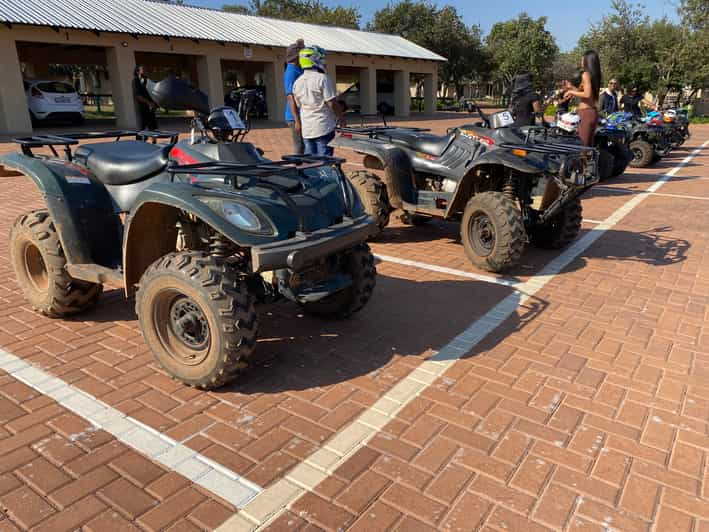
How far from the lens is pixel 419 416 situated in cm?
313

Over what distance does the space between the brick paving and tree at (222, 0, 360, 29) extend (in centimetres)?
5416

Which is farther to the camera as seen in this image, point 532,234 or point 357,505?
point 532,234

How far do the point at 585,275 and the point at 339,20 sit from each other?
53.8 meters

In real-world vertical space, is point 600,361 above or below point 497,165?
below

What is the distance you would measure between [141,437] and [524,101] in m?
7.46

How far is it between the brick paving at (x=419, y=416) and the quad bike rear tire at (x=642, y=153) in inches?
372

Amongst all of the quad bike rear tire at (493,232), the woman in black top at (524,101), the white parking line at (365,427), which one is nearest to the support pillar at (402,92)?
the woman in black top at (524,101)

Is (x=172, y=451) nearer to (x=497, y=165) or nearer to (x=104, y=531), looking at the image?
(x=104, y=531)

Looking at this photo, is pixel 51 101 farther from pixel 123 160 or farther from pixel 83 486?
pixel 83 486

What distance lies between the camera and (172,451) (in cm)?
280

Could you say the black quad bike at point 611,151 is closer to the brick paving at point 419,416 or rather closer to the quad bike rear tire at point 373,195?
the quad bike rear tire at point 373,195

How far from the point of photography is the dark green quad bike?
3.05 m

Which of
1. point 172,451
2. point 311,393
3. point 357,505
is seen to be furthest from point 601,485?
point 172,451

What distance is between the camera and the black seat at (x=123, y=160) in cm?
378
